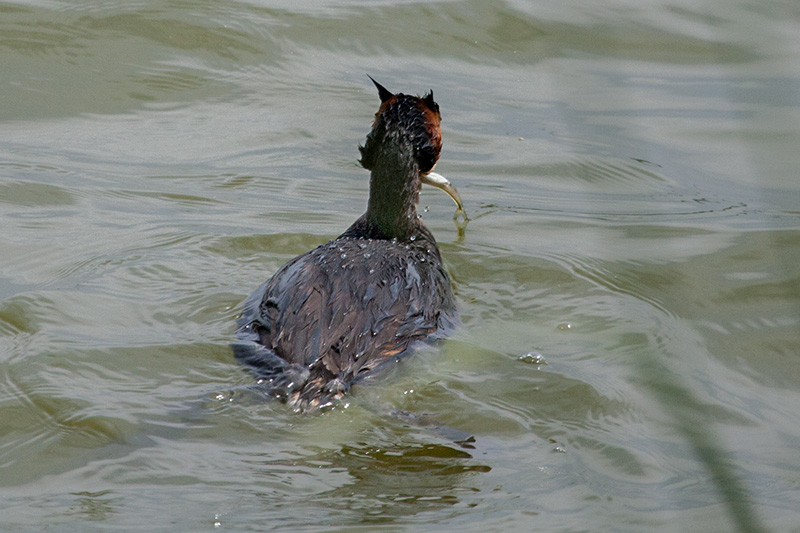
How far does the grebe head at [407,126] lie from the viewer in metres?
6.40

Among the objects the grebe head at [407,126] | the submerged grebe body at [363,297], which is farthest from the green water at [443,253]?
the grebe head at [407,126]

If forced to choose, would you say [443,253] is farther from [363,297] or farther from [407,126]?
[363,297]

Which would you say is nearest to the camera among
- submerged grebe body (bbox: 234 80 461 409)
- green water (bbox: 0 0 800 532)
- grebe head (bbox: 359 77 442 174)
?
green water (bbox: 0 0 800 532)

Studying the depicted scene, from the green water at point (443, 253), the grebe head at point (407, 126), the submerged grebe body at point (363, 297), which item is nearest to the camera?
the green water at point (443, 253)

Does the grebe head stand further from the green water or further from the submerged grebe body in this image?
the green water

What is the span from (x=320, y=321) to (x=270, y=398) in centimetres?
48

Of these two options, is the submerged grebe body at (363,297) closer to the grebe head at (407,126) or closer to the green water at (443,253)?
the grebe head at (407,126)

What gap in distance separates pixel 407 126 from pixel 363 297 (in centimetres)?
157

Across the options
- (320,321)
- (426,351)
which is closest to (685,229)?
(426,351)

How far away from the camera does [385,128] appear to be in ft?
21.1

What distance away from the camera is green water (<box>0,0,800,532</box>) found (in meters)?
4.12

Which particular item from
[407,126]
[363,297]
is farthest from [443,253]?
[363,297]

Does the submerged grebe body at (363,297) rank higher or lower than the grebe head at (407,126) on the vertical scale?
lower

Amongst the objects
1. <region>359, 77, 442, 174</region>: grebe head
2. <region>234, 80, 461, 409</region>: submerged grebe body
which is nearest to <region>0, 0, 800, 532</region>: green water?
<region>234, 80, 461, 409</region>: submerged grebe body
